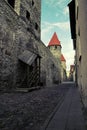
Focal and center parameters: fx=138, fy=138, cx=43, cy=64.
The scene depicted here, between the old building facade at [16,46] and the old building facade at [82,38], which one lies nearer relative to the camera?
the old building facade at [82,38]

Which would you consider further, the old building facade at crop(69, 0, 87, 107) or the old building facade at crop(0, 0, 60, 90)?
the old building facade at crop(0, 0, 60, 90)

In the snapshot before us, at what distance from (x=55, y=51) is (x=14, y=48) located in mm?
26423

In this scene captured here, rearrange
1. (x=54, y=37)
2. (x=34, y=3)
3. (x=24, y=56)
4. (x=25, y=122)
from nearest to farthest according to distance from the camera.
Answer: (x=25, y=122) < (x=24, y=56) < (x=34, y=3) < (x=54, y=37)

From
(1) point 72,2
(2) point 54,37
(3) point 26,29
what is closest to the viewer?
(1) point 72,2

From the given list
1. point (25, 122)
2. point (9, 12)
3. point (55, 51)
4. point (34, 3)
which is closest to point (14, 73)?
point (9, 12)

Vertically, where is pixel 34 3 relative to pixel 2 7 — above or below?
above

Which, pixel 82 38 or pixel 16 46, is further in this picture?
pixel 16 46

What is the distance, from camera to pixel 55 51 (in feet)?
116

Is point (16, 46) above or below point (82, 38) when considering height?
above

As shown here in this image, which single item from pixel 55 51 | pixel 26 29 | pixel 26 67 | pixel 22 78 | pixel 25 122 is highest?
pixel 55 51

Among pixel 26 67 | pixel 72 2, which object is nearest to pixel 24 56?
pixel 26 67

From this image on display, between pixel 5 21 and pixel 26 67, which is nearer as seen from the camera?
pixel 5 21

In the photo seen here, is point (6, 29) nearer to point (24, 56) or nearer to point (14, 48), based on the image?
point (14, 48)

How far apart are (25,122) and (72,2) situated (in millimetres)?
7619
